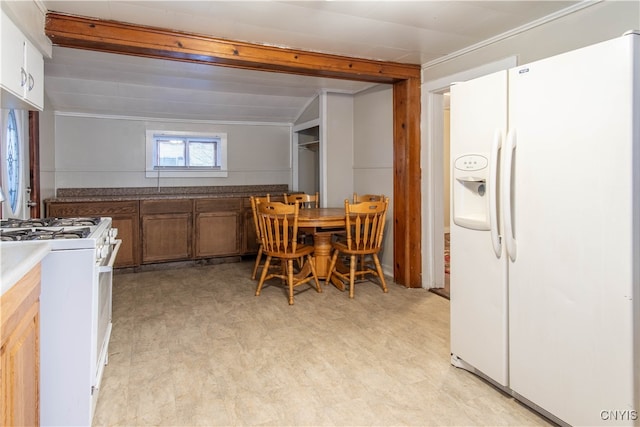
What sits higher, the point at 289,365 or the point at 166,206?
the point at 166,206

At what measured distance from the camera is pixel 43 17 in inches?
98.5

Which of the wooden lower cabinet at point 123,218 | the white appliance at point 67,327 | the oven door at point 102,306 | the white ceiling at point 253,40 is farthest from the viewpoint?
the wooden lower cabinet at point 123,218

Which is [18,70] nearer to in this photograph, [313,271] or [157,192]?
[313,271]

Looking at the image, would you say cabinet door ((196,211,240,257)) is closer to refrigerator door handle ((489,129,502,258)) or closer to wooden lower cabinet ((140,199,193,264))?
wooden lower cabinet ((140,199,193,264))

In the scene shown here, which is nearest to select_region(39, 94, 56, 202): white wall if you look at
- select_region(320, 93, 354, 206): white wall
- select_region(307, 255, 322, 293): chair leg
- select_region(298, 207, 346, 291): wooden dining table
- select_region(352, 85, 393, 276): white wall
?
select_region(298, 207, 346, 291): wooden dining table

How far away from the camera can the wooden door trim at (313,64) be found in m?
2.69

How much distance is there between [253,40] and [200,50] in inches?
15.7

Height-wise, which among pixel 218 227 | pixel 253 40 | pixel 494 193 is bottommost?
pixel 218 227

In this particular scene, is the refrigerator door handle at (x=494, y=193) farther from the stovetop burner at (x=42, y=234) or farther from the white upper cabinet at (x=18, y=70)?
the white upper cabinet at (x=18, y=70)

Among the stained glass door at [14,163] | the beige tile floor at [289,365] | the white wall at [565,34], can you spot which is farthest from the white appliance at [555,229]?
the stained glass door at [14,163]

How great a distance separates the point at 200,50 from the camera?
297 cm

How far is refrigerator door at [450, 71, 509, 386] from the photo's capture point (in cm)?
202

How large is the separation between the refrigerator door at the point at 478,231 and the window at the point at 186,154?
12.8ft

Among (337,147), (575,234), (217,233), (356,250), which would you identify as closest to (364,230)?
(356,250)
